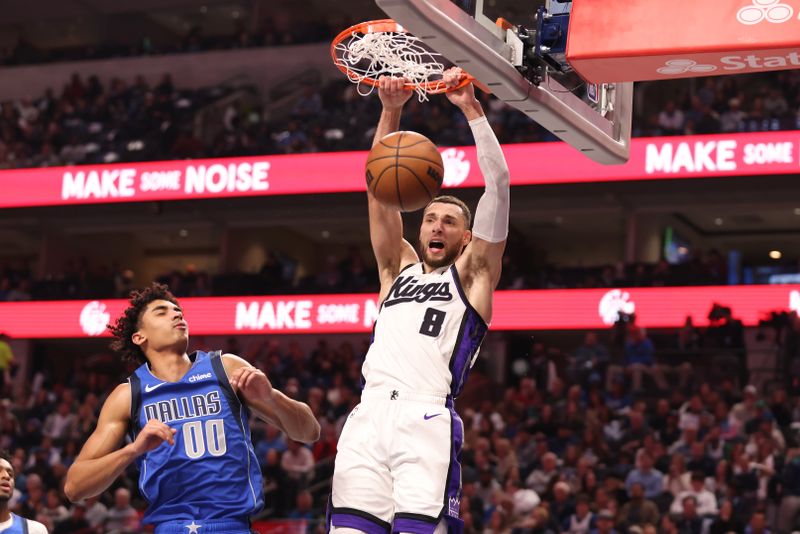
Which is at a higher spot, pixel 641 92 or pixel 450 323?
pixel 641 92

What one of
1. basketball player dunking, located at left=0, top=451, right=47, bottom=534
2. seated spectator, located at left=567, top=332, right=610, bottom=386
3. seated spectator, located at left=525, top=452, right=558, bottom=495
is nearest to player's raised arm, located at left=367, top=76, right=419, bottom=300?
basketball player dunking, located at left=0, top=451, right=47, bottom=534

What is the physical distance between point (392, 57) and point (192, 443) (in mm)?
2170

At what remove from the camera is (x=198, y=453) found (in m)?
5.09

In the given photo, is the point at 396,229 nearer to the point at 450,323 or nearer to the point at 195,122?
the point at 450,323

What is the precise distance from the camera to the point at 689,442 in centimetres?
1310

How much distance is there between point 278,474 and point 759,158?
8355 mm

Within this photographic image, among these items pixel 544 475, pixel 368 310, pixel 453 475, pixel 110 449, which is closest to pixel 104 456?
pixel 110 449

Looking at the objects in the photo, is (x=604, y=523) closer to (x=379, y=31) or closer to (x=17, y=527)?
(x=17, y=527)

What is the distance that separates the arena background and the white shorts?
694 centimetres

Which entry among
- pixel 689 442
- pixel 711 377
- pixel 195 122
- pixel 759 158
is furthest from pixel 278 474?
pixel 195 122

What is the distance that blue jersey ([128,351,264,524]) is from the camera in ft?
16.6

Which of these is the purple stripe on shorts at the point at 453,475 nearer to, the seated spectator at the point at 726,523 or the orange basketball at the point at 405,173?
the orange basketball at the point at 405,173

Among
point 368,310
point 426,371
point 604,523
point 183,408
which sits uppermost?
point 368,310

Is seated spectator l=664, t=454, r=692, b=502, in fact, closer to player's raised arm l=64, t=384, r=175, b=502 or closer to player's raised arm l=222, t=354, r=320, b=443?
player's raised arm l=222, t=354, r=320, b=443
